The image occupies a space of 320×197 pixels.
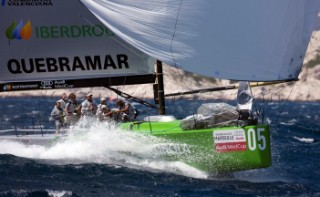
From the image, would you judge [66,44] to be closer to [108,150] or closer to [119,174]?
[108,150]

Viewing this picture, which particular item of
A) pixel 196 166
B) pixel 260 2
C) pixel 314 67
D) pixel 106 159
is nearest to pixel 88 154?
pixel 106 159

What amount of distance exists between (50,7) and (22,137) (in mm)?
3144

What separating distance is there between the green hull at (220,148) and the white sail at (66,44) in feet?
9.07

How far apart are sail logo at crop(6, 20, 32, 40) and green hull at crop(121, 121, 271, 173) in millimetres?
4340

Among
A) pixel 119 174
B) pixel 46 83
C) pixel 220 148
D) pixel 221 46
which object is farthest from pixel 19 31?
pixel 220 148

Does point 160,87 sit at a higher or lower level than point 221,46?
lower

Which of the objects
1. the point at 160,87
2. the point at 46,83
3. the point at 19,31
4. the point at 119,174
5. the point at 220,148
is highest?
the point at 19,31

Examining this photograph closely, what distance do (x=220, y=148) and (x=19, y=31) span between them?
5.94 m

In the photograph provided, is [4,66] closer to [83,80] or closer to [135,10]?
[83,80]

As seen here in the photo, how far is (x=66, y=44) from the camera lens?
1653cm

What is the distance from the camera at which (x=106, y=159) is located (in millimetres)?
15305

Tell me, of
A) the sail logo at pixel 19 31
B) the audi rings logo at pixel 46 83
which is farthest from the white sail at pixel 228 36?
the sail logo at pixel 19 31

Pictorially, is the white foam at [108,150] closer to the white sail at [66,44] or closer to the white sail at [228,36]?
the white sail at [66,44]

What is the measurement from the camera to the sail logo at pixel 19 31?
54.4ft
